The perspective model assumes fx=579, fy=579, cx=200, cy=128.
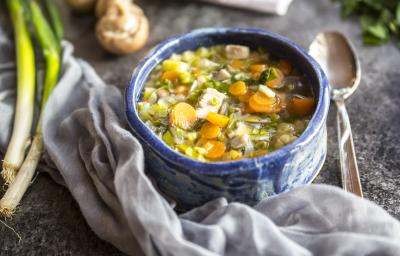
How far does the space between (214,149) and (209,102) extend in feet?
0.69

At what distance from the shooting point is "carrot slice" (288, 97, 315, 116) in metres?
1.93

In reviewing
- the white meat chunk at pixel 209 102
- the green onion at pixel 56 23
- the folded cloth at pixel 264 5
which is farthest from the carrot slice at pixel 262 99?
the green onion at pixel 56 23

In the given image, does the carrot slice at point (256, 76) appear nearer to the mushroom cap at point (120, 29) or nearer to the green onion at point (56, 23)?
the mushroom cap at point (120, 29)

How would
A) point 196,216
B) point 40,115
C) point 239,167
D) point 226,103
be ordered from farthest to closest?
point 40,115 → point 226,103 → point 196,216 → point 239,167

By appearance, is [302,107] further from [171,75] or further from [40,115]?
[40,115]

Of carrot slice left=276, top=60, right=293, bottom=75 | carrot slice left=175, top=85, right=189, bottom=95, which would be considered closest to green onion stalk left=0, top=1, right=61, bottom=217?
carrot slice left=175, top=85, right=189, bottom=95

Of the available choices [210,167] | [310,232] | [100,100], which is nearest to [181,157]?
[210,167]

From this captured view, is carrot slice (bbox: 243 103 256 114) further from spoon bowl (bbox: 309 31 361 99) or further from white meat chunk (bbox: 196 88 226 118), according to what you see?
spoon bowl (bbox: 309 31 361 99)

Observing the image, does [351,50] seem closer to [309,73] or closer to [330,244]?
[309,73]

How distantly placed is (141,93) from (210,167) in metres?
0.52

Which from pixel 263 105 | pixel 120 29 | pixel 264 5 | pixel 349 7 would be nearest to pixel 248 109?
pixel 263 105

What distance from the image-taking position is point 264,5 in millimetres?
2705

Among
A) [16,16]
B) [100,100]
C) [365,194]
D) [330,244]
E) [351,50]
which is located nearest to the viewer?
[330,244]

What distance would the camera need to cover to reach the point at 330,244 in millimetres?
1605
